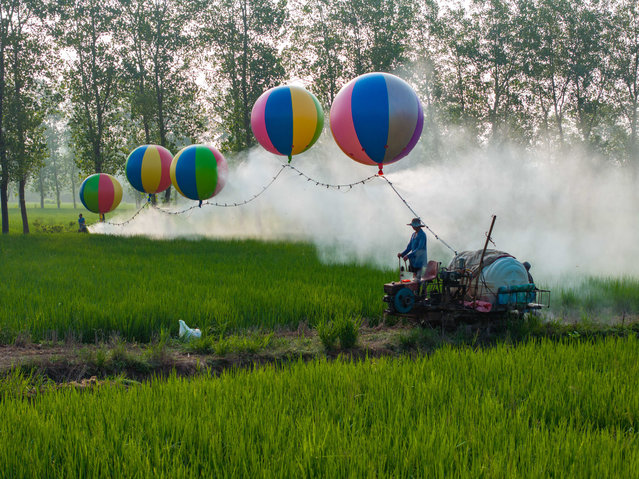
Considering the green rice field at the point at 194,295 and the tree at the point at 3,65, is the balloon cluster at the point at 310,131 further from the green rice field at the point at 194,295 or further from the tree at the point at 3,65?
the tree at the point at 3,65

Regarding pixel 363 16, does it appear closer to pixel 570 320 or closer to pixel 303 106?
pixel 303 106

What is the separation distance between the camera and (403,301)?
8273mm

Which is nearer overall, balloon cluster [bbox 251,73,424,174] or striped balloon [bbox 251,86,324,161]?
balloon cluster [bbox 251,73,424,174]

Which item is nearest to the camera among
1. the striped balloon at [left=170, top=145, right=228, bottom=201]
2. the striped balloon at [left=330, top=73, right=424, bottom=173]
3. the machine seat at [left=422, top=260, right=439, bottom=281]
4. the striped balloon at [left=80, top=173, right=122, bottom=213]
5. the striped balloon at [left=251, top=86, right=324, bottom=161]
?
the machine seat at [left=422, top=260, right=439, bottom=281]

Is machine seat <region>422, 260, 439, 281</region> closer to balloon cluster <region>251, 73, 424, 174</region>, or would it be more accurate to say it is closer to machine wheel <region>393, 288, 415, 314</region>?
machine wheel <region>393, 288, 415, 314</region>

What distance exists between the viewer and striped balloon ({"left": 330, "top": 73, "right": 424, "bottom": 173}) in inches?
396

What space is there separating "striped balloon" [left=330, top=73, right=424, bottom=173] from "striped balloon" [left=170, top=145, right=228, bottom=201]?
768 cm

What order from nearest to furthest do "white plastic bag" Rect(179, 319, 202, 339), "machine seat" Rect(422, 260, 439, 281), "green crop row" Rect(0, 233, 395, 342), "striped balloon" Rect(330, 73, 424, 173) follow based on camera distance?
"white plastic bag" Rect(179, 319, 202, 339), "green crop row" Rect(0, 233, 395, 342), "machine seat" Rect(422, 260, 439, 281), "striped balloon" Rect(330, 73, 424, 173)

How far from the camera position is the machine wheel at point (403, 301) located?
27.0 ft

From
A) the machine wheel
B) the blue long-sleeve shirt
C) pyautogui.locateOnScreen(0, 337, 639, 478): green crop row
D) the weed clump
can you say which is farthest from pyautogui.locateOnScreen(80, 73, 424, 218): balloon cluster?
pyautogui.locateOnScreen(0, 337, 639, 478): green crop row

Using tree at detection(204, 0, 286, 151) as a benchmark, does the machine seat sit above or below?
below

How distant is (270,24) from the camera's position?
99.2ft

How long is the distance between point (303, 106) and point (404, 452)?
10.4 meters

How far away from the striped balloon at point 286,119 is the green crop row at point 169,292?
3196 millimetres
